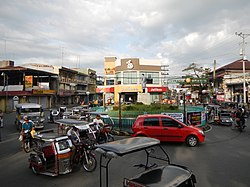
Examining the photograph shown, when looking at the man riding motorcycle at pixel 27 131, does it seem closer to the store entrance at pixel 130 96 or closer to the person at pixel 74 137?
the person at pixel 74 137

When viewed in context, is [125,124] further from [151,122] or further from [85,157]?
[85,157]

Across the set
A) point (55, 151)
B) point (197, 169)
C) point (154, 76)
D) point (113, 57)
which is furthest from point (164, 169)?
point (113, 57)

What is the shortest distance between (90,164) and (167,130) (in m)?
5.07

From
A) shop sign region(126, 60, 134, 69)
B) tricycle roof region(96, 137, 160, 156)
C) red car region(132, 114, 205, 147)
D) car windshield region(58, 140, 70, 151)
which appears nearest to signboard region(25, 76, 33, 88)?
shop sign region(126, 60, 134, 69)

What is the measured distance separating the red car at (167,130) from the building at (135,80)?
30.4m

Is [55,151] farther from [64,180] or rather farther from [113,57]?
[113,57]

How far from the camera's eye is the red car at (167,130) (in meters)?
10.8

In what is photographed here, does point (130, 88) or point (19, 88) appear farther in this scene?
point (130, 88)

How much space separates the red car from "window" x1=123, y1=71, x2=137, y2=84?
31981mm

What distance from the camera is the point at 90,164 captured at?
7336 mm

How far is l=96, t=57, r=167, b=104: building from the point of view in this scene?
42.8 m

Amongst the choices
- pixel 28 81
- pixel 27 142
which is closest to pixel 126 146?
pixel 27 142

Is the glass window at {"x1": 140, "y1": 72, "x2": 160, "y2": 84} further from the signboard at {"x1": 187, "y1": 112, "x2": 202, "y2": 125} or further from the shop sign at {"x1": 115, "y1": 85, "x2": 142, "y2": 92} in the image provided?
the signboard at {"x1": 187, "y1": 112, "x2": 202, "y2": 125}

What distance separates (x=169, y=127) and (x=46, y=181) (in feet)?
21.8
